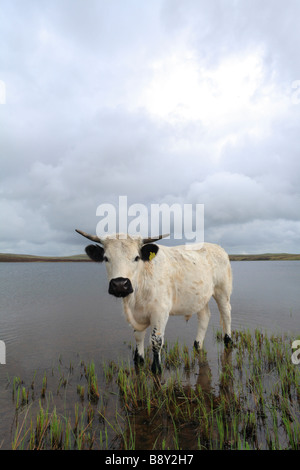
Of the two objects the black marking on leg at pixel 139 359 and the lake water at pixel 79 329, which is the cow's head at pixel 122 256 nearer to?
the black marking on leg at pixel 139 359

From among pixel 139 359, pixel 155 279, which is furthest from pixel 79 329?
pixel 155 279

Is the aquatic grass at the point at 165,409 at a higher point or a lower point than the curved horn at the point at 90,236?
lower

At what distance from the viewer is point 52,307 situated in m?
14.1

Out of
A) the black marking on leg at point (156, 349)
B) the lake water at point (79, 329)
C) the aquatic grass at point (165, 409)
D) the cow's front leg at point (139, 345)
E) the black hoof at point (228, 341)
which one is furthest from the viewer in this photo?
the black hoof at point (228, 341)

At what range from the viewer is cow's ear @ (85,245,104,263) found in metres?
4.78

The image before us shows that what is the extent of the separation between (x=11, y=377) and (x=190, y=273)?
14.5 ft

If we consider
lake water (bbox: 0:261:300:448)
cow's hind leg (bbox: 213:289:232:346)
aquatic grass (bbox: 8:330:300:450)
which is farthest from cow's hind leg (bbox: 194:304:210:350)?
aquatic grass (bbox: 8:330:300:450)

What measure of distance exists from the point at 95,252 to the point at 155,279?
52.8 inches

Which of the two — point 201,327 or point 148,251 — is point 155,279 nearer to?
point 148,251

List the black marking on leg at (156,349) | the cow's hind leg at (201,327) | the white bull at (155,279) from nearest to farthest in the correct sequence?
the white bull at (155,279) → the black marking on leg at (156,349) → the cow's hind leg at (201,327)

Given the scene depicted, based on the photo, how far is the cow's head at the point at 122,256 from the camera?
154 inches

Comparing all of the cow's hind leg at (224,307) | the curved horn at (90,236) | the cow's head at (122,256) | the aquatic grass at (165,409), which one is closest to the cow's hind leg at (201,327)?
the cow's hind leg at (224,307)

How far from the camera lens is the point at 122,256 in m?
4.31
